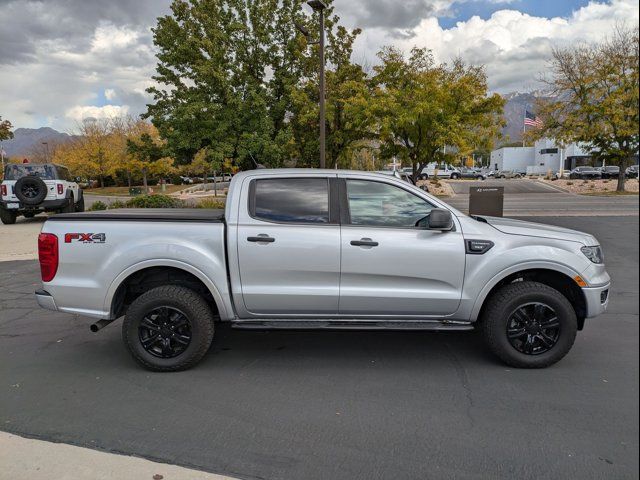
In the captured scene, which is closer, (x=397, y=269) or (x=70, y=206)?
(x=397, y=269)

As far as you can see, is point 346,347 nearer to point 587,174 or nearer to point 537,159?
point 587,174

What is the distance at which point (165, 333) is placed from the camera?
422 centimetres

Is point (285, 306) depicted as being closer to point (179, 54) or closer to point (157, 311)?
point (157, 311)

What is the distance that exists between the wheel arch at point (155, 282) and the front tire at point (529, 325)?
2.42 metres

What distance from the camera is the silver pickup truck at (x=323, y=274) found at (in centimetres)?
412

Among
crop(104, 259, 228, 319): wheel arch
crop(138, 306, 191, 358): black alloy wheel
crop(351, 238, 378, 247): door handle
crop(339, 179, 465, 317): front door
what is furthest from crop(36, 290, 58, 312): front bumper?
crop(351, 238, 378, 247): door handle

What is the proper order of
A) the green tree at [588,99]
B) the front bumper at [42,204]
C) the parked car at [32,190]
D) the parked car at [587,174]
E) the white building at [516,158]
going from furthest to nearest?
the white building at [516,158], the parked car at [587,174], the green tree at [588,99], the front bumper at [42,204], the parked car at [32,190]

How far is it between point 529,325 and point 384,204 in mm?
1667

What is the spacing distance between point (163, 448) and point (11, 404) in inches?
59.9

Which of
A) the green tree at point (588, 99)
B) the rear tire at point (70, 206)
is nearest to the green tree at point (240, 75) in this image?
the rear tire at point (70, 206)

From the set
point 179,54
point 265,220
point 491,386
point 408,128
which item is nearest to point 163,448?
point 265,220

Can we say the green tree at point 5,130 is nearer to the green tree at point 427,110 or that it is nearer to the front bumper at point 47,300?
the green tree at point 427,110

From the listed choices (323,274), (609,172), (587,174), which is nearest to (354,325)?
(323,274)

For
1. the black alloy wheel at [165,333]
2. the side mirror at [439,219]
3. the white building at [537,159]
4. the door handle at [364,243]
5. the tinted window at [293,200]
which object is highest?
the white building at [537,159]
